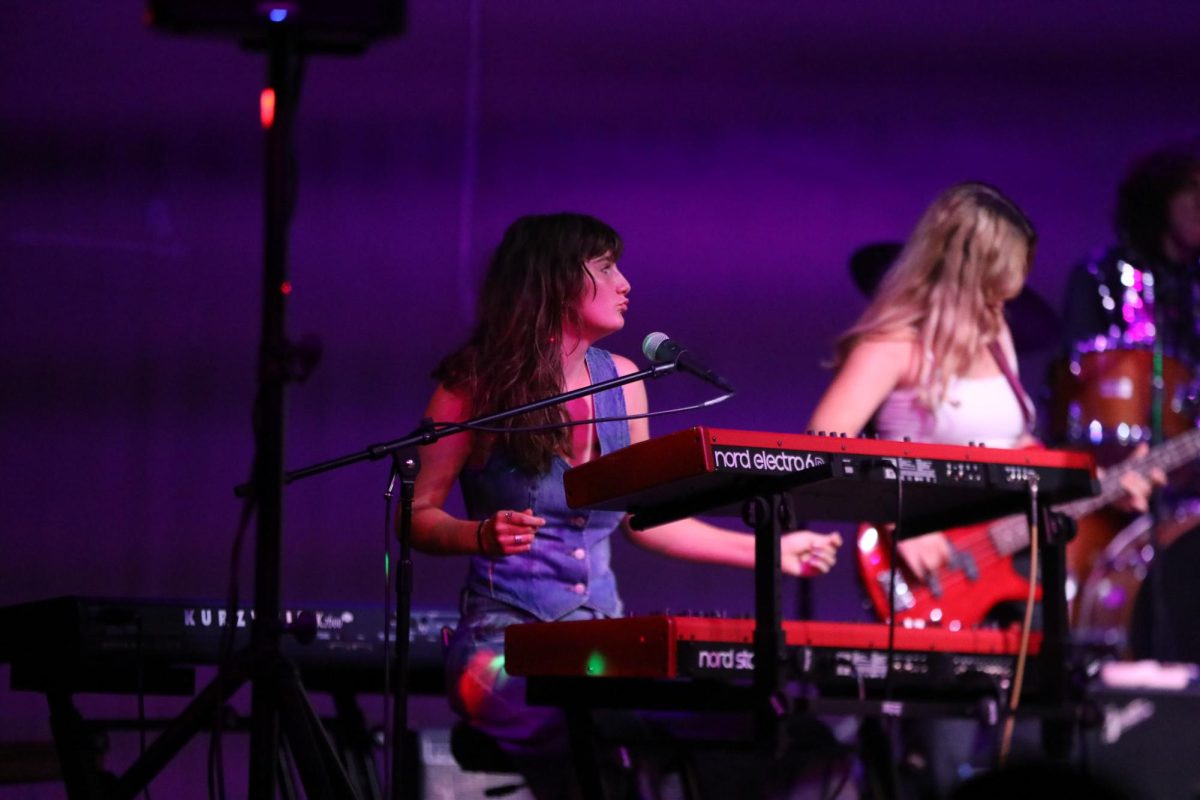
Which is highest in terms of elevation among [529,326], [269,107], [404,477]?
[269,107]

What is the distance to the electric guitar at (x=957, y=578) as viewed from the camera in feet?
13.7

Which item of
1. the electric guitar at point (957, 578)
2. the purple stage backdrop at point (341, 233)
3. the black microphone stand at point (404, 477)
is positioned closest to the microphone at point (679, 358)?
the black microphone stand at point (404, 477)

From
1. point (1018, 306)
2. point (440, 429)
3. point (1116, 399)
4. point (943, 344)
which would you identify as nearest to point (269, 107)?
point (440, 429)

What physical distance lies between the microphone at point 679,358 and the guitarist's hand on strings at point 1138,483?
93.5 inches

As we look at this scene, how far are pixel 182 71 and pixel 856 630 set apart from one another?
11.1 ft

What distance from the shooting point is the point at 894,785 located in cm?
348

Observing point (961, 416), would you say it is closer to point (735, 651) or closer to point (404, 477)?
point (735, 651)

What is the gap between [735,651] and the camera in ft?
8.91

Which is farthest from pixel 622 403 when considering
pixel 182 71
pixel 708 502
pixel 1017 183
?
pixel 1017 183

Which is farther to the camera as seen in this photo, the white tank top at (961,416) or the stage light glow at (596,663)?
the white tank top at (961,416)

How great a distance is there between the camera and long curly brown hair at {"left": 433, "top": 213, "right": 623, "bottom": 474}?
10.2ft

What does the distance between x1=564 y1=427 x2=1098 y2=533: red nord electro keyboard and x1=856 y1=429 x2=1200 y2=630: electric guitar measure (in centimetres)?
110

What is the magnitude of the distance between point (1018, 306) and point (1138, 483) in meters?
0.70

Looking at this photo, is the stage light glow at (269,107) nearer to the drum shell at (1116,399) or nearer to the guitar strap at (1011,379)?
the guitar strap at (1011,379)
